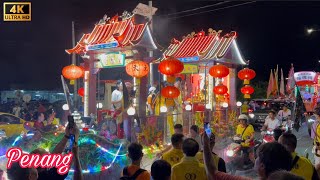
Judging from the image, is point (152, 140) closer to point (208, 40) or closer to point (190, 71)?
point (190, 71)

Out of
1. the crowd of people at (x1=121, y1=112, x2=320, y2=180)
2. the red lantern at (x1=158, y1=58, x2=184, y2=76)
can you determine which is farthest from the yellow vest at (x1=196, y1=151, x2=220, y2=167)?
the red lantern at (x1=158, y1=58, x2=184, y2=76)

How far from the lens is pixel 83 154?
798cm

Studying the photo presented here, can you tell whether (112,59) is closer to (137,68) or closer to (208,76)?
(137,68)

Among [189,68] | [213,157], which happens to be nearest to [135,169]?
[213,157]

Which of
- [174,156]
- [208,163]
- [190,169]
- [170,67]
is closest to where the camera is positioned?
[208,163]

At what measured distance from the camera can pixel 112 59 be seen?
1545 centimetres

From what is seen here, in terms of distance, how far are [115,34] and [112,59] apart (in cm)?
146

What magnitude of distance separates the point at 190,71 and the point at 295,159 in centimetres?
1390

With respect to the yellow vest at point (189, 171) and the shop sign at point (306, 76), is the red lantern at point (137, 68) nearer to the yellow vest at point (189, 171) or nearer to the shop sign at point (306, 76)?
the yellow vest at point (189, 171)

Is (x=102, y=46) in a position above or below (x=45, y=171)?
above

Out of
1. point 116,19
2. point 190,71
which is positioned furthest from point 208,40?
point 116,19

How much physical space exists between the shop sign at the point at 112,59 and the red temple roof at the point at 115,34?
2.25ft

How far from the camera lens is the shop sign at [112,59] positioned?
14.9m

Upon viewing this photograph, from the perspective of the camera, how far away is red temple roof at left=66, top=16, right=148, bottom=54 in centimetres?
1416
